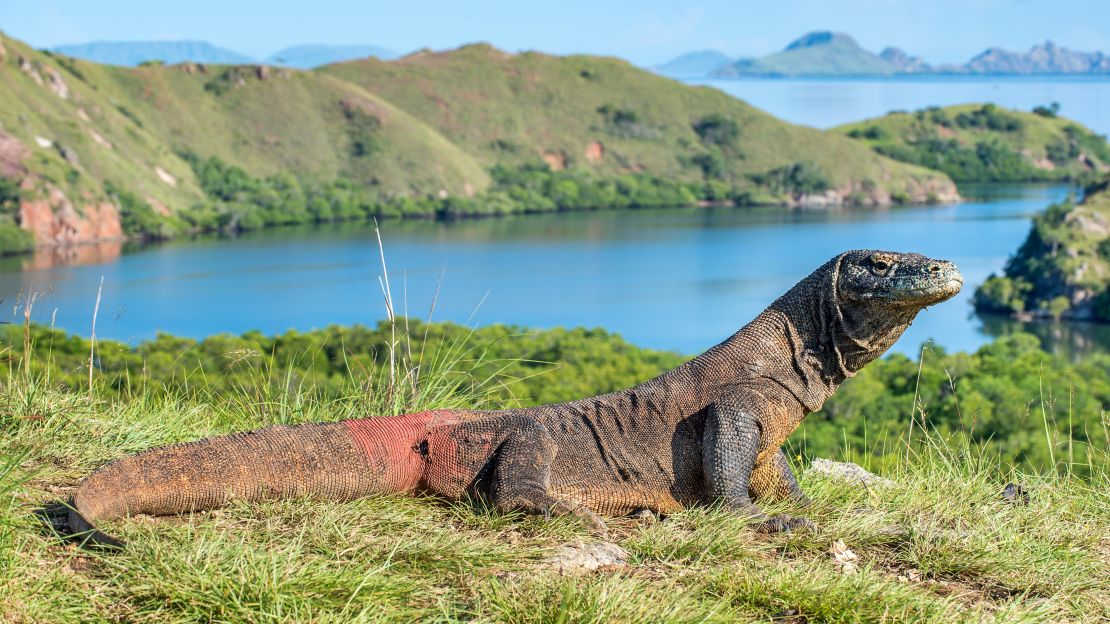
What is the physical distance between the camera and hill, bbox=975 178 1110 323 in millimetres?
80375

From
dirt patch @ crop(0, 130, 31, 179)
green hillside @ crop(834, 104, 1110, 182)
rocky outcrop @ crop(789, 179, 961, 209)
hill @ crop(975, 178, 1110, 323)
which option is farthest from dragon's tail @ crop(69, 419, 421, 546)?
green hillside @ crop(834, 104, 1110, 182)

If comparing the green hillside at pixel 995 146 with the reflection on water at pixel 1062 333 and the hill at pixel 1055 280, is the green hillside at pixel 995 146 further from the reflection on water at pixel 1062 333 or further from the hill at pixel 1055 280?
the reflection on water at pixel 1062 333

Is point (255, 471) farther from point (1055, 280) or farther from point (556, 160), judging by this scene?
point (556, 160)

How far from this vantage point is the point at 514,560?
163 inches

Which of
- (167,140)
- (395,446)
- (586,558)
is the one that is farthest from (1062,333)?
(167,140)

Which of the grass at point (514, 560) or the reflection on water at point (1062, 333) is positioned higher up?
the grass at point (514, 560)

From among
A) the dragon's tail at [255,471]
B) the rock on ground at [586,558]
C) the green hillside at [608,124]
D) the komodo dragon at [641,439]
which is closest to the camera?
the rock on ground at [586,558]

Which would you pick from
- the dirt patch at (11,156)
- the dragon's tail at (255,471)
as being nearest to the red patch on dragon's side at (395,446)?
the dragon's tail at (255,471)

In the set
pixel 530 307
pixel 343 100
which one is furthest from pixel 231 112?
pixel 530 307

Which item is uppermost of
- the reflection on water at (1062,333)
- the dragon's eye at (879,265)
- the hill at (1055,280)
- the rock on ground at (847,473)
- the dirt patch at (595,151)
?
the dragon's eye at (879,265)

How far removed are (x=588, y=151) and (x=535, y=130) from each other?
7609 millimetres

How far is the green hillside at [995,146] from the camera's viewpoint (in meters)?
181

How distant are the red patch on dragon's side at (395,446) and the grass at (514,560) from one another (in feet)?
0.33

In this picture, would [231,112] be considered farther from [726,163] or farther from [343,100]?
[726,163]
